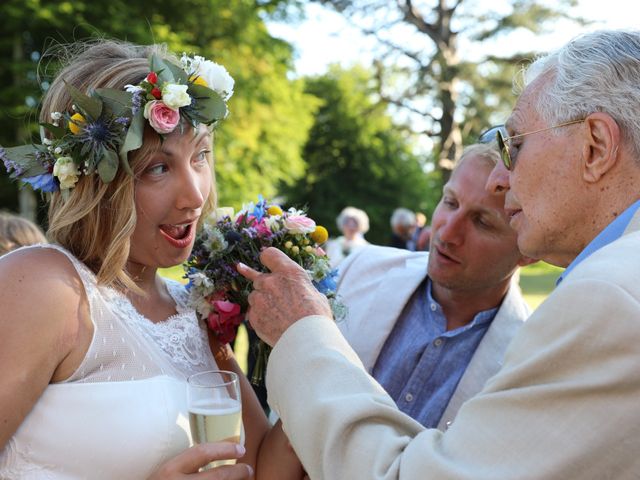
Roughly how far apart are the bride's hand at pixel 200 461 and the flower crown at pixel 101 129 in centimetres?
108

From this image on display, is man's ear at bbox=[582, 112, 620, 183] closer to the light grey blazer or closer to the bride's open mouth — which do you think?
the light grey blazer

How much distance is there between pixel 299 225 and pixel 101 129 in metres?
0.94

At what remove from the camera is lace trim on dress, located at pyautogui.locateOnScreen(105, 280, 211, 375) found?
2588 millimetres

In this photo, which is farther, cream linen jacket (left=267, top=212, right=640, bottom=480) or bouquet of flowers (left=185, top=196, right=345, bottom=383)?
bouquet of flowers (left=185, top=196, right=345, bottom=383)

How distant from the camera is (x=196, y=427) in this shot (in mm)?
2211

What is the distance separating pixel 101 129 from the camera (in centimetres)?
252

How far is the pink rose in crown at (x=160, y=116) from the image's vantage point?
2.50m

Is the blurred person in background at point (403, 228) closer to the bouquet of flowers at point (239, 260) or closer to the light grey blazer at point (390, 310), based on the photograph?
the light grey blazer at point (390, 310)

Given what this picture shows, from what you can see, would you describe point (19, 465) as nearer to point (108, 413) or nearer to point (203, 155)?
point (108, 413)

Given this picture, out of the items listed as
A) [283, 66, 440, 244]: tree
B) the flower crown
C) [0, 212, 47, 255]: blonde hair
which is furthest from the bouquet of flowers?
[283, 66, 440, 244]: tree

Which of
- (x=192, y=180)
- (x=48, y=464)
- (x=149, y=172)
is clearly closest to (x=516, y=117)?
(x=192, y=180)

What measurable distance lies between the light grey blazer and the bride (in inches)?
33.2

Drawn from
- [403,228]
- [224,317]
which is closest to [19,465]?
[224,317]

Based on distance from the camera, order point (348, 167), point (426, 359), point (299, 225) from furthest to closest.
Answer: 1. point (348, 167)
2. point (426, 359)
3. point (299, 225)
